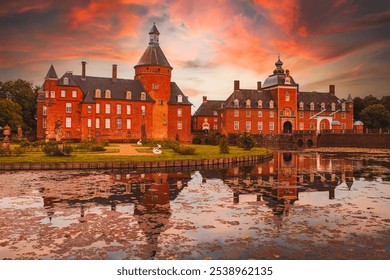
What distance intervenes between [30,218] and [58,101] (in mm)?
39474

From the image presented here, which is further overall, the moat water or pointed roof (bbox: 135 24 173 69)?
pointed roof (bbox: 135 24 173 69)

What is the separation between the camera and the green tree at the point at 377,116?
190 feet

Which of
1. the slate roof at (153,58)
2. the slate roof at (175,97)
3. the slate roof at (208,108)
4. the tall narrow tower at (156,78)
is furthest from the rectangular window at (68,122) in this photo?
the slate roof at (208,108)

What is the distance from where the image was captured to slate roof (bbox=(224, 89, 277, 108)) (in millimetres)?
56156

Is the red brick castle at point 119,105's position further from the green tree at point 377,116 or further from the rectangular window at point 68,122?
the green tree at point 377,116

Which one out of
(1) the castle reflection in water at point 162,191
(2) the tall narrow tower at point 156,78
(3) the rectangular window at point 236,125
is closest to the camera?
(1) the castle reflection in water at point 162,191

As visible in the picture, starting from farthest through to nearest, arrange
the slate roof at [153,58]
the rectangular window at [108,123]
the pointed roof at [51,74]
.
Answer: the slate roof at [153,58] → the rectangular window at [108,123] → the pointed roof at [51,74]

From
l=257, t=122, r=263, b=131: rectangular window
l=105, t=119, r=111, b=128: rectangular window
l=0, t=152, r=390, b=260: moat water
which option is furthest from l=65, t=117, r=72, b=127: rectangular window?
l=0, t=152, r=390, b=260: moat water

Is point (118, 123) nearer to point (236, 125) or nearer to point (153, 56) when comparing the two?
point (153, 56)

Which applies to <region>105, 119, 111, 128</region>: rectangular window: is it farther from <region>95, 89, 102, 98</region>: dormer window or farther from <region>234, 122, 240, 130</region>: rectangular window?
<region>234, 122, 240, 130</region>: rectangular window

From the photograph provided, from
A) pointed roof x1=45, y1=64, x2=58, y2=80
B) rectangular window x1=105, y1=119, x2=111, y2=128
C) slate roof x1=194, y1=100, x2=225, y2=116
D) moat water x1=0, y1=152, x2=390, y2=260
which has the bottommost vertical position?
moat water x1=0, y1=152, x2=390, y2=260

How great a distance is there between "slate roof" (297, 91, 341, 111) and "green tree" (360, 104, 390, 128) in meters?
5.00

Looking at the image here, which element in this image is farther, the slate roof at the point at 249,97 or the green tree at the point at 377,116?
the green tree at the point at 377,116

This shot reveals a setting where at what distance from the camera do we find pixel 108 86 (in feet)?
160
